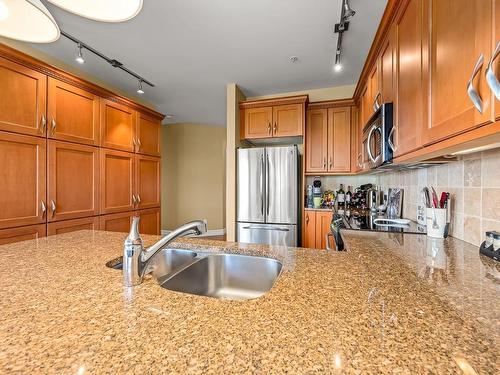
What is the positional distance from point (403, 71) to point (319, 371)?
148cm

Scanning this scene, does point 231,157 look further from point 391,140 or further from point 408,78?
point 408,78

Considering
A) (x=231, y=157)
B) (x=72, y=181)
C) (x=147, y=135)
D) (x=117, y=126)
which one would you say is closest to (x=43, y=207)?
(x=72, y=181)

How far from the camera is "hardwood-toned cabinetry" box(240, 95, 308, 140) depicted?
3205mm

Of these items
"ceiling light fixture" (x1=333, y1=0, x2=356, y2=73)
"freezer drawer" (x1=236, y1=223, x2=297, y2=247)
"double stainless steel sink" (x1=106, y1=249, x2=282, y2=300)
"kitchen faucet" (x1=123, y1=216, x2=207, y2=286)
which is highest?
"ceiling light fixture" (x1=333, y1=0, x2=356, y2=73)

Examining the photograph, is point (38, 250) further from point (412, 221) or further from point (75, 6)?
point (412, 221)

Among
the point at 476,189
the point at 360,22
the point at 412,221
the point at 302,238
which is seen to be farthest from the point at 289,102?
the point at 476,189

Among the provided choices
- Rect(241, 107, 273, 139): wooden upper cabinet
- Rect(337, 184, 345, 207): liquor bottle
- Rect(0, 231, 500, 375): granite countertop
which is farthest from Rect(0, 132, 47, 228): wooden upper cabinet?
Rect(337, 184, 345, 207): liquor bottle

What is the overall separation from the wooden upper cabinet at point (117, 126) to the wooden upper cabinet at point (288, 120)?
1906 mm

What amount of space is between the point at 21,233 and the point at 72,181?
62cm

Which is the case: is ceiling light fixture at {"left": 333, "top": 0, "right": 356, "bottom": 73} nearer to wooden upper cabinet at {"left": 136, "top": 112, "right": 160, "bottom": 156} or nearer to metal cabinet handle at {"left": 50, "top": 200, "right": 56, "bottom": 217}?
wooden upper cabinet at {"left": 136, "top": 112, "right": 160, "bottom": 156}

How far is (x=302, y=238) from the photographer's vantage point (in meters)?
3.15

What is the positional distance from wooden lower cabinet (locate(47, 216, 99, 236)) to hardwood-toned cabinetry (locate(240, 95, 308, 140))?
212 cm

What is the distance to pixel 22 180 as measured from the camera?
6.55 feet

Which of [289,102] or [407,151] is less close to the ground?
[289,102]
